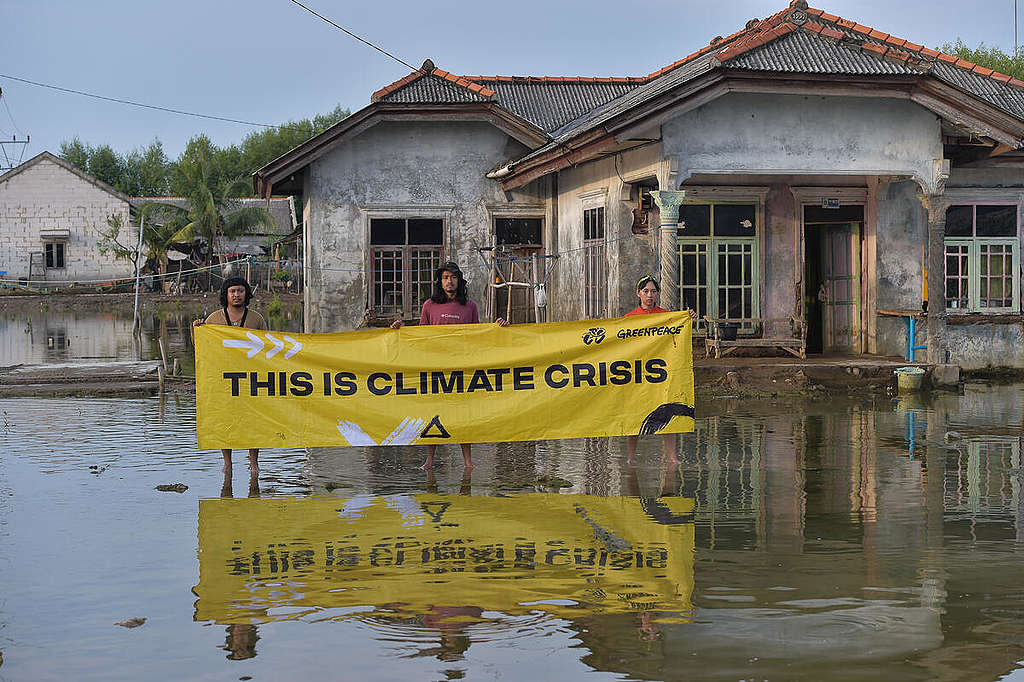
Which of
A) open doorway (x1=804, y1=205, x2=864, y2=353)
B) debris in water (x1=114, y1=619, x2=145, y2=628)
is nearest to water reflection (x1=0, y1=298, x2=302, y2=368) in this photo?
open doorway (x1=804, y1=205, x2=864, y2=353)

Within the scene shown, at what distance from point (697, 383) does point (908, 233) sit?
469 cm

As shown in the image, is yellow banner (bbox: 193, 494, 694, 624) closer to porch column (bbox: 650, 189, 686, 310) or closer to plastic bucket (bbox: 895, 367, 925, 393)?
porch column (bbox: 650, 189, 686, 310)

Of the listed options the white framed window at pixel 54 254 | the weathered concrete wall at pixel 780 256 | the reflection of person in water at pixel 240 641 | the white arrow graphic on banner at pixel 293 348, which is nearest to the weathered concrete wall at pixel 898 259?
the weathered concrete wall at pixel 780 256

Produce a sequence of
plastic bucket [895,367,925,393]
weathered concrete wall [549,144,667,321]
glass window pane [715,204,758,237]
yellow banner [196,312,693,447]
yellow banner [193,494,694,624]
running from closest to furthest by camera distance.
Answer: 1. yellow banner [193,494,694,624]
2. yellow banner [196,312,693,447]
3. plastic bucket [895,367,925,393]
4. weathered concrete wall [549,144,667,321]
5. glass window pane [715,204,758,237]

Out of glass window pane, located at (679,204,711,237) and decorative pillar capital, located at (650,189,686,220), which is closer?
decorative pillar capital, located at (650,189,686,220)

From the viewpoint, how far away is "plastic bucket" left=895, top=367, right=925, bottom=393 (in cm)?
1537

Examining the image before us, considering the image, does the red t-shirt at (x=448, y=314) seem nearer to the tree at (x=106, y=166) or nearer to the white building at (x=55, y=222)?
the white building at (x=55, y=222)

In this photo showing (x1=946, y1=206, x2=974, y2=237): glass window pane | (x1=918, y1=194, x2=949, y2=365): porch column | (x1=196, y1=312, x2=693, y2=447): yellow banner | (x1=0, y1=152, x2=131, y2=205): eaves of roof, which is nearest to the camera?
→ (x1=196, y1=312, x2=693, y2=447): yellow banner

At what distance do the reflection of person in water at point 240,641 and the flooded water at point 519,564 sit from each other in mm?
17

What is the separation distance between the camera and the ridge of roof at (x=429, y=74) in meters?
19.3

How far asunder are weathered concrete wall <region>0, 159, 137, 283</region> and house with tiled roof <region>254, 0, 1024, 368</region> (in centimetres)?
3332

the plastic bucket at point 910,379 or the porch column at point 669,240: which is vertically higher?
the porch column at point 669,240

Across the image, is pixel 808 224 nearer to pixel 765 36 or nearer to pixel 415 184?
pixel 765 36

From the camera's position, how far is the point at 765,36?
15383mm
